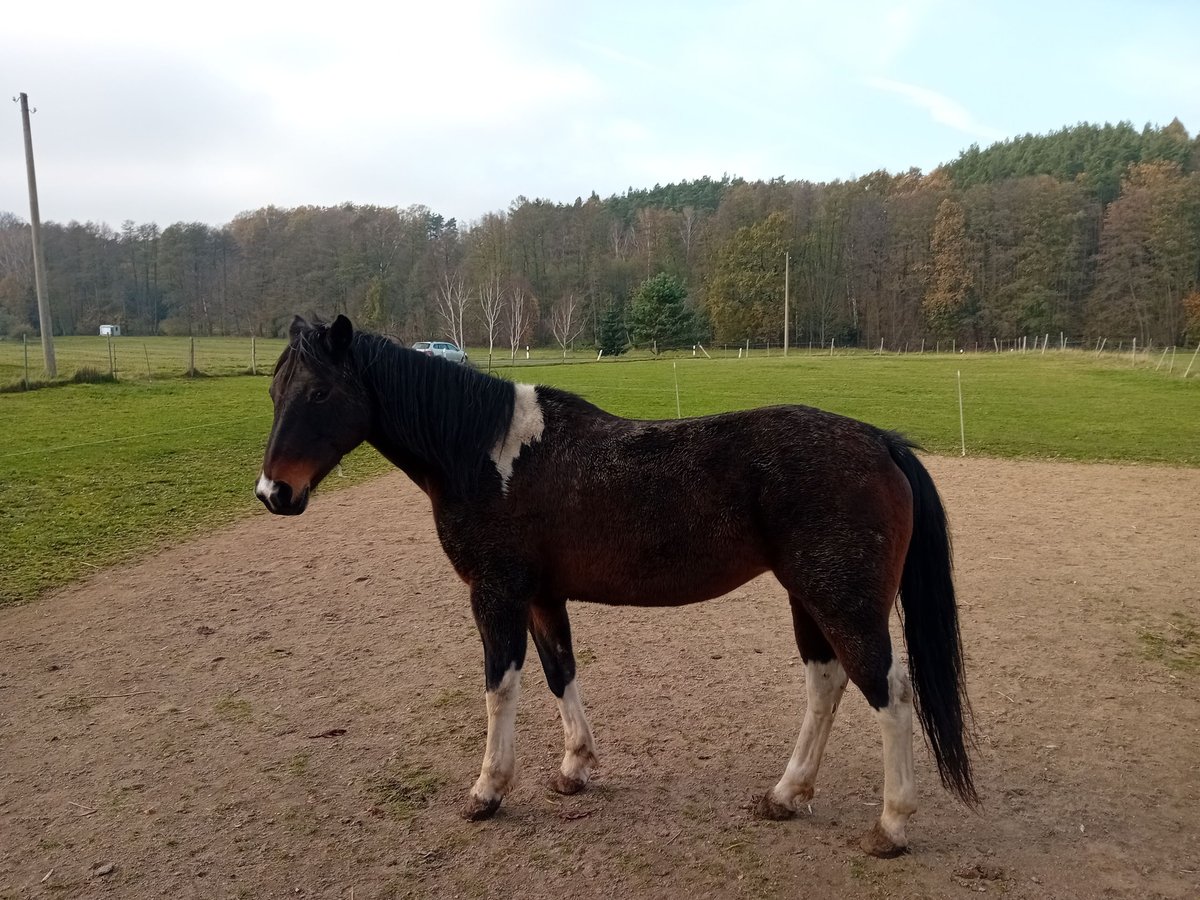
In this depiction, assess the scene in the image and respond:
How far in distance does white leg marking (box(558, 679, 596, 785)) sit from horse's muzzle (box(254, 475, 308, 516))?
1.44 m

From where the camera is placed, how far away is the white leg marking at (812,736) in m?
2.96

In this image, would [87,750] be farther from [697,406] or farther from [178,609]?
[697,406]

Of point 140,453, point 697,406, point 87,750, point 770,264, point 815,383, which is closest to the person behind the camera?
point 87,750

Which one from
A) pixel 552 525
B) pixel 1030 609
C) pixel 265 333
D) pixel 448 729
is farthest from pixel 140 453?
pixel 265 333

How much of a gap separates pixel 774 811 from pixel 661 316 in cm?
4865

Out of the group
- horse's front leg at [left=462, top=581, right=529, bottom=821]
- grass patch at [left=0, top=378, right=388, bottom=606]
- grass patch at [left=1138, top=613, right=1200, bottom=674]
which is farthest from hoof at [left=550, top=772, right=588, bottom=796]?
grass patch at [left=0, top=378, right=388, bottom=606]

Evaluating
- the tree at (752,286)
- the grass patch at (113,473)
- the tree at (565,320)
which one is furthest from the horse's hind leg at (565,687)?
the tree at (752,286)

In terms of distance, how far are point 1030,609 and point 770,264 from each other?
5401cm

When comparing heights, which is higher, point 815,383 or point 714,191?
point 714,191

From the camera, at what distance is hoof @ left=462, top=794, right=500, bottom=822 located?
3.01m

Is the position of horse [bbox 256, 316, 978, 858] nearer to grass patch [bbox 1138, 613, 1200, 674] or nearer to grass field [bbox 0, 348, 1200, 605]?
grass patch [bbox 1138, 613, 1200, 674]

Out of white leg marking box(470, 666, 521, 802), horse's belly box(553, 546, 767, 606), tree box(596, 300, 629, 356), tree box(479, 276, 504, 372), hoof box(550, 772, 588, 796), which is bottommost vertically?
hoof box(550, 772, 588, 796)

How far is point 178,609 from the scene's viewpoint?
5.74 m

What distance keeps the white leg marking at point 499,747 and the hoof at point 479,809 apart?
13 mm
